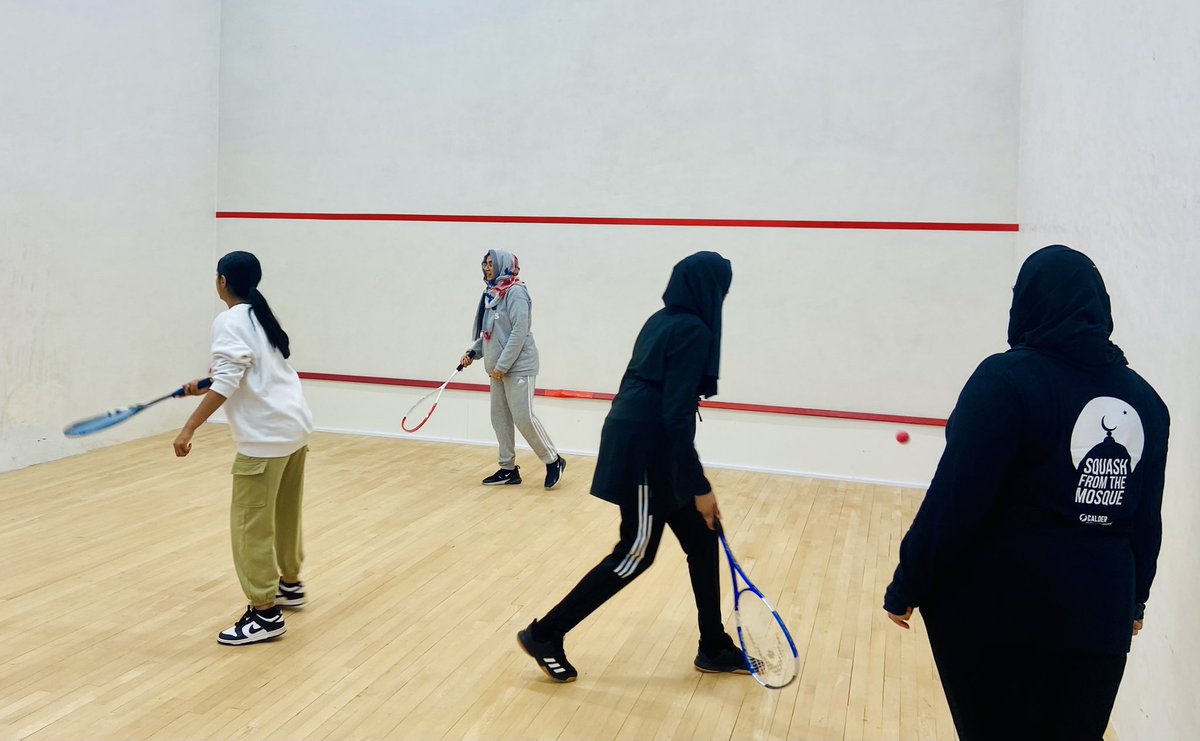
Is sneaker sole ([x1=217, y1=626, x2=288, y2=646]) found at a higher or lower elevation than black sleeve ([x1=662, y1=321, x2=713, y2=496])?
lower

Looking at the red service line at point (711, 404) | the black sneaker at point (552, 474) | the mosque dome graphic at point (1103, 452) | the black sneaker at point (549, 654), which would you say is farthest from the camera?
the red service line at point (711, 404)

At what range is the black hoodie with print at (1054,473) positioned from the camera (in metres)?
1.20

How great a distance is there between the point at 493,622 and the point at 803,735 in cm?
99

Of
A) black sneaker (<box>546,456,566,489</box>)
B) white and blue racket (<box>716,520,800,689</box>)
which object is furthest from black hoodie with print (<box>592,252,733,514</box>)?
black sneaker (<box>546,456,566,489</box>)

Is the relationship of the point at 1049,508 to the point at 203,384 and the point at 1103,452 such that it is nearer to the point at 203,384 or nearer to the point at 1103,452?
the point at 1103,452

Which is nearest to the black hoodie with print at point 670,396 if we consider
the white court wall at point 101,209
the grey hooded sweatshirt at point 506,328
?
the grey hooded sweatshirt at point 506,328

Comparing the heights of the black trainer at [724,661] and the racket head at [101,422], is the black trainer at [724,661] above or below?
below

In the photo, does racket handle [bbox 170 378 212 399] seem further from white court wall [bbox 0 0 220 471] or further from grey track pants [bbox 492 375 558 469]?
white court wall [bbox 0 0 220 471]

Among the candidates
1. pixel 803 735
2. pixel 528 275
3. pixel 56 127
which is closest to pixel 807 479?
pixel 528 275

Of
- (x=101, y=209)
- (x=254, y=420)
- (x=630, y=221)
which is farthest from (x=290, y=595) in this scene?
(x=101, y=209)

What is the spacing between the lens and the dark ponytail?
2.41 metres

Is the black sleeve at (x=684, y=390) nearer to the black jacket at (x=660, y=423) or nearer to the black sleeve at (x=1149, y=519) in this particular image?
the black jacket at (x=660, y=423)

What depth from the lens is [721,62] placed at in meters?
4.86

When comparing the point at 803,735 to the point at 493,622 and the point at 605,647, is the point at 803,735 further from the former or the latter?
the point at 493,622
